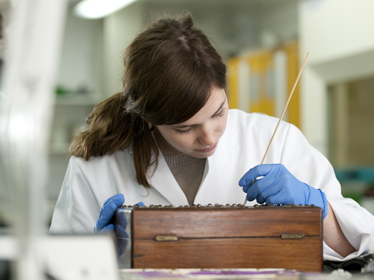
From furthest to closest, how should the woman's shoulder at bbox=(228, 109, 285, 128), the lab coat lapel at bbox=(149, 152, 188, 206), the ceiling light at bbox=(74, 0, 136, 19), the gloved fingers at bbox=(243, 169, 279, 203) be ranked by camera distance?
the ceiling light at bbox=(74, 0, 136, 19)
the woman's shoulder at bbox=(228, 109, 285, 128)
the lab coat lapel at bbox=(149, 152, 188, 206)
the gloved fingers at bbox=(243, 169, 279, 203)

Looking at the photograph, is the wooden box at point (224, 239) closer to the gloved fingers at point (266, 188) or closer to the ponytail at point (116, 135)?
the gloved fingers at point (266, 188)

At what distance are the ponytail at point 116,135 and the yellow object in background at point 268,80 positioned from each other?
2278 millimetres

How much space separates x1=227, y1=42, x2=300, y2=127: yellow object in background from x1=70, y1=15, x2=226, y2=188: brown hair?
231cm

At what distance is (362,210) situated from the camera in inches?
49.2

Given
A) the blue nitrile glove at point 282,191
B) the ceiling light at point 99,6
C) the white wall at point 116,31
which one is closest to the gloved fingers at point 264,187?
the blue nitrile glove at point 282,191

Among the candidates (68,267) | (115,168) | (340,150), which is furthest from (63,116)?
(68,267)

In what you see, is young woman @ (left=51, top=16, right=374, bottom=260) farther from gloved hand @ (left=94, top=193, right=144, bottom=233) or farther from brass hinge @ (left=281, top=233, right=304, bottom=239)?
brass hinge @ (left=281, top=233, right=304, bottom=239)

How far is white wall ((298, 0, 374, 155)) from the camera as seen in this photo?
9.76 ft

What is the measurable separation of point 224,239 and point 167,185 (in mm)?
590

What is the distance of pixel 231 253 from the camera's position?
843 millimetres

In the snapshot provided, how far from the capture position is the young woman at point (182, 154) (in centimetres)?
117

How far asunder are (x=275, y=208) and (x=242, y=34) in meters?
4.82

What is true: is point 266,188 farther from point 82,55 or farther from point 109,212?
point 82,55

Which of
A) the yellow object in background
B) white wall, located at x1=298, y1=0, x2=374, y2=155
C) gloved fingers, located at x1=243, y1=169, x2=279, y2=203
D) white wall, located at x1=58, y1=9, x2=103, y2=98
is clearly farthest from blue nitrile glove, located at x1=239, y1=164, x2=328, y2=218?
white wall, located at x1=58, y1=9, x2=103, y2=98
